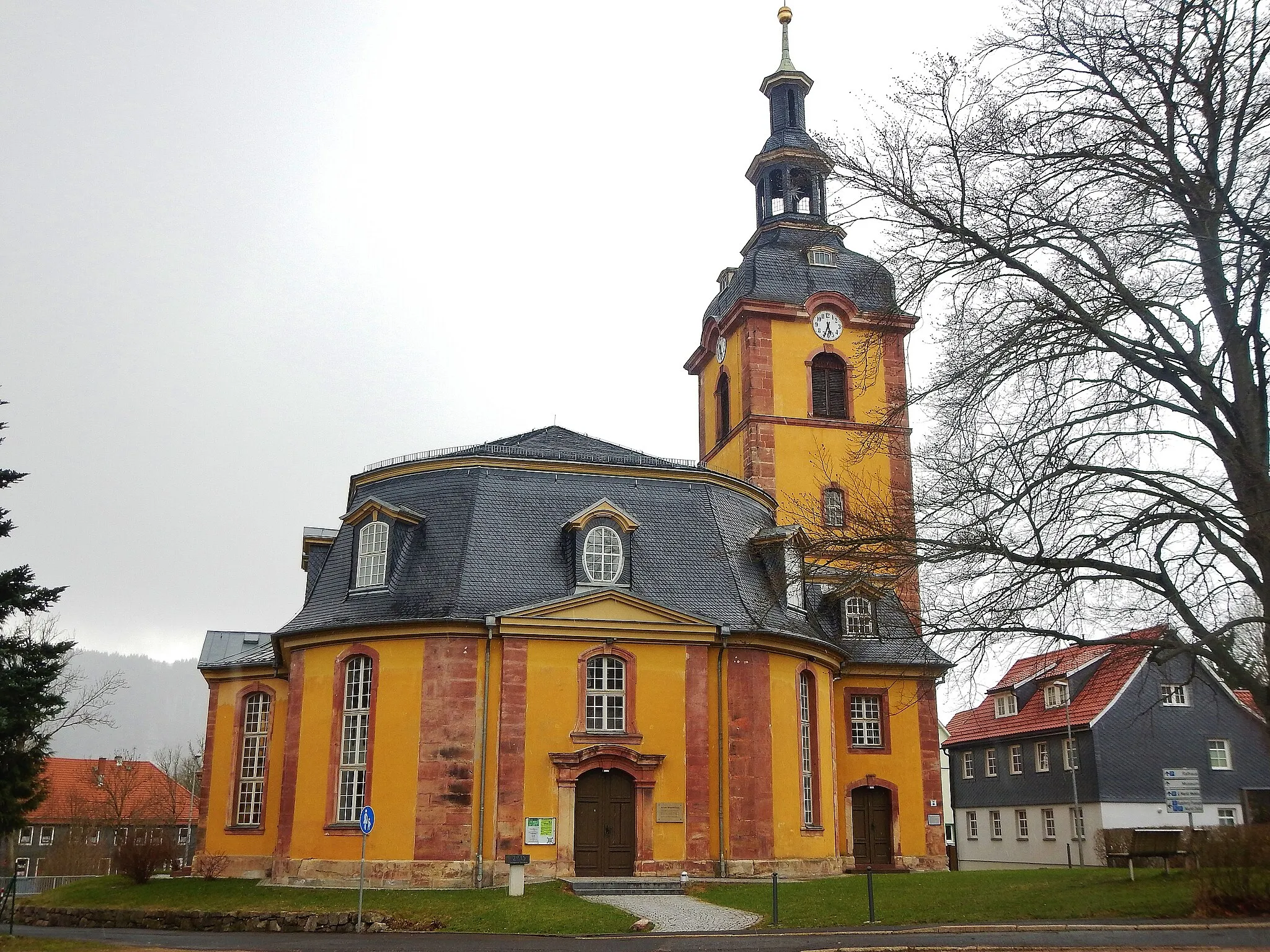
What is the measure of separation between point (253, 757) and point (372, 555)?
8.10 meters

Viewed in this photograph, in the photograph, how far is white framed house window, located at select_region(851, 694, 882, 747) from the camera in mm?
35281

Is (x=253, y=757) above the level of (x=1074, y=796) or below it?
above

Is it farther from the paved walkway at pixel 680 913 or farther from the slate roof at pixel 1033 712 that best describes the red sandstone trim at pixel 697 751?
the slate roof at pixel 1033 712

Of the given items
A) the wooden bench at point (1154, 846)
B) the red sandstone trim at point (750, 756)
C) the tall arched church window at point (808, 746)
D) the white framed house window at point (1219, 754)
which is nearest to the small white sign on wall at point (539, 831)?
the red sandstone trim at point (750, 756)

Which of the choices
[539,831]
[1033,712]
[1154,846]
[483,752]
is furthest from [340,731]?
[1033,712]

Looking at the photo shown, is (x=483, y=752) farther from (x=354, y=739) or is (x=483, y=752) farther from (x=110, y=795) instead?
(x=110, y=795)

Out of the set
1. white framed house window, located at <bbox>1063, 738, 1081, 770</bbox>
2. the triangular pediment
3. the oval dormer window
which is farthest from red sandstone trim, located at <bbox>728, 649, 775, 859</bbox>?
white framed house window, located at <bbox>1063, 738, 1081, 770</bbox>

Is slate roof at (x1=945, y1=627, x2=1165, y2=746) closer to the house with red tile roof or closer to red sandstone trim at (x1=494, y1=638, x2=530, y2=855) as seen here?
the house with red tile roof

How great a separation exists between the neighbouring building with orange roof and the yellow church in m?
36.5

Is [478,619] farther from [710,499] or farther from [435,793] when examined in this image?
[710,499]

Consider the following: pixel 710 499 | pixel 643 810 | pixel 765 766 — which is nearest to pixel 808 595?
pixel 710 499

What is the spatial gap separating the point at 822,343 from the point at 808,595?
30.2ft

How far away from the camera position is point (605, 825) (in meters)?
27.7

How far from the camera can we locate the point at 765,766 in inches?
1126
